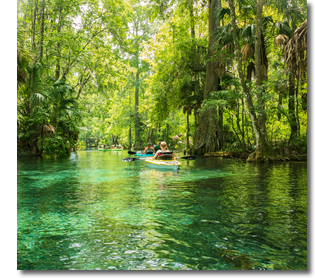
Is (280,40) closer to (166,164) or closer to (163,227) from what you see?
(166,164)

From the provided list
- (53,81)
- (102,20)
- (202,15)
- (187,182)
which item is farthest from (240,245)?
(202,15)

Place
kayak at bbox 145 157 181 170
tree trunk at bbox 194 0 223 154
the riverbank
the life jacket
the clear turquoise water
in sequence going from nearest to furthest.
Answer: the clear turquoise water → kayak at bbox 145 157 181 170 → the life jacket → the riverbank → tree trunk at bbox 194 0 223 154

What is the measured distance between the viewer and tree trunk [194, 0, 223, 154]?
2258 cm

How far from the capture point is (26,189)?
8.63m

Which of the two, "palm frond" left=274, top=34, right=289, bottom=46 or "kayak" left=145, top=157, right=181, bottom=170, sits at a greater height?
"palm frond" left=274, top=34, right=289, bottom=46

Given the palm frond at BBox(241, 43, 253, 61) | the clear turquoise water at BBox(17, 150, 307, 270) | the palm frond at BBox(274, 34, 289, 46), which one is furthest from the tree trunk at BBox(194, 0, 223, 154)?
the clear turquoise water at BBox(17, 150, 307, 270)

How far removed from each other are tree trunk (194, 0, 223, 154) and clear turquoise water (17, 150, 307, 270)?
13.9 meters

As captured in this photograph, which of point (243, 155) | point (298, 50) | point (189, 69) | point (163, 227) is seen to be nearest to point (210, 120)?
point (243, 155)

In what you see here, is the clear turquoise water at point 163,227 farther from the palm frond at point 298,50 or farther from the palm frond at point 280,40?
the palm frond at point 280,40

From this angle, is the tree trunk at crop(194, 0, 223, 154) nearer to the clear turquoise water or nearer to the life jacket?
the life jacket

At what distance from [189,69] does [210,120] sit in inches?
237

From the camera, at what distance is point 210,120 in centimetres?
2267

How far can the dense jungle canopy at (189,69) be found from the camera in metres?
16.3

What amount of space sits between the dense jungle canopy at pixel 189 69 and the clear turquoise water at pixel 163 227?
697 cm
